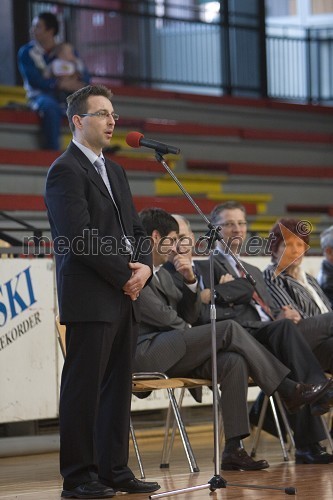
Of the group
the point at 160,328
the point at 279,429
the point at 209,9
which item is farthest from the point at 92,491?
the point at 209,9

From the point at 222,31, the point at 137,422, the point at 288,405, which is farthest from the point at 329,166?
the point at 288,405

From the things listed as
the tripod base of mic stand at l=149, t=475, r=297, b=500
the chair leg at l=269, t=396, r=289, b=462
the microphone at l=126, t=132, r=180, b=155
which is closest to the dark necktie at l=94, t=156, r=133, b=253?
the microphone at l=126, t=132, r=180, b=155

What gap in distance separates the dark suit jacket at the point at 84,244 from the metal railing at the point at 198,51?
6700mm

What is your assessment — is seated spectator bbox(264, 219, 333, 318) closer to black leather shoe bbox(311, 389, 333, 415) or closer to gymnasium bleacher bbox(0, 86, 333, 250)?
black leather shoe bbox(311, 389, 333, 415)

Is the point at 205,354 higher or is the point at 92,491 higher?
the point at 205,354

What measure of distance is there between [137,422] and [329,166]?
206 inches

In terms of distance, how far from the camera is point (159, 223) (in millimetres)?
4668

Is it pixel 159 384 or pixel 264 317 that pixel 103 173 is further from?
pixel 264 317

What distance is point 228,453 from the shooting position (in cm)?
440

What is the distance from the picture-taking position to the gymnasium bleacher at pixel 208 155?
8242 mm

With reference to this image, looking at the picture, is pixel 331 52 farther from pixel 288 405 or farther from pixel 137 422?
pixel 288 405

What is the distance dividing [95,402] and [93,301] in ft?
1.21

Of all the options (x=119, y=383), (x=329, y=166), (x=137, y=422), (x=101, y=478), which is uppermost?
(x=329, y=166)

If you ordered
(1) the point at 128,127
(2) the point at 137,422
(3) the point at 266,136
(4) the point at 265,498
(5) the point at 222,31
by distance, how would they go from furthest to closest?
(5) the point at 222,31 → (3) the point at 266,136 → (1) the point at 128,127 → (2) the point at 137,422 → (4) the point at 265,498
